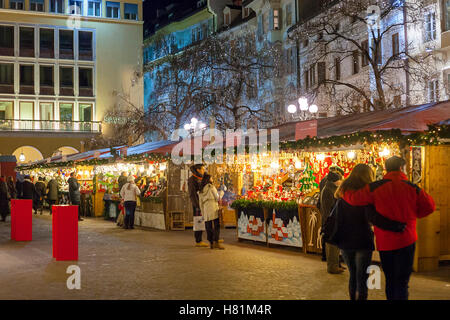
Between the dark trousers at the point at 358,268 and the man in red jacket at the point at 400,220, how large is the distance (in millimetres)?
380

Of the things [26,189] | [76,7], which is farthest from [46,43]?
[26,189]

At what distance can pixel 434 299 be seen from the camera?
8.55 m

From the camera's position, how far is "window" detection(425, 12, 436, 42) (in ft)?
93.2

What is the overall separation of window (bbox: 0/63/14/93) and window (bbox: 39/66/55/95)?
87.7 inches

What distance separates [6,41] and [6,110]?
5480mm

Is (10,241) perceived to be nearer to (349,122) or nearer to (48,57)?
(349,122)

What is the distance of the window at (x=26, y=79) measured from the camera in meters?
54.7

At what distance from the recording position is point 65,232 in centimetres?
1255

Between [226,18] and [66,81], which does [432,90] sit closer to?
[226,18]

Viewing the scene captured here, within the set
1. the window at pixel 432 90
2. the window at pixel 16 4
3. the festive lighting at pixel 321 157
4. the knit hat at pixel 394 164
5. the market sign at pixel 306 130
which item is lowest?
the knit hat at pixel 394 164

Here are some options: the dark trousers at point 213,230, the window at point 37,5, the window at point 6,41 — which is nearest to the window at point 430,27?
the dark trousers at point 213,230

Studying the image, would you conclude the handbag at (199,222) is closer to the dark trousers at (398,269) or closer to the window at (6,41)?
the dark trousers at (398,269)

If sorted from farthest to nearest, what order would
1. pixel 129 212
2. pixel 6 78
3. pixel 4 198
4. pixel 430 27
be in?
1. pixel 6 78
2. pixel 430 27
3. pixel 4 198
4. pixel 129 212
